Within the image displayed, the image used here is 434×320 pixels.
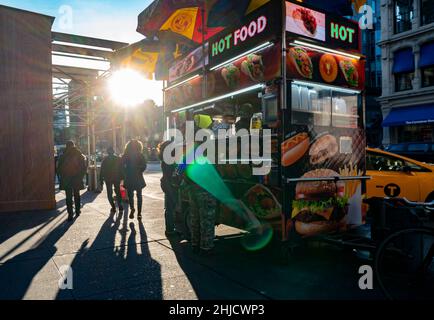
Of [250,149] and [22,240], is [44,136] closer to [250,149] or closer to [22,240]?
[22,240]

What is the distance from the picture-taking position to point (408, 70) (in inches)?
957

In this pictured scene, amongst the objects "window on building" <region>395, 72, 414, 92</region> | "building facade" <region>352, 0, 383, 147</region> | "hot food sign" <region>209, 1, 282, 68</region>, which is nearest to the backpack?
"hot food sign" <region>209, 1, 282, 68</region>

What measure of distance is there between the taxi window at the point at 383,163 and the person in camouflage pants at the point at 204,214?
5.05 m

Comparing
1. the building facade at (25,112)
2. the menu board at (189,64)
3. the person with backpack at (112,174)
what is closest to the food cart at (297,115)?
the menu board at (189,64)

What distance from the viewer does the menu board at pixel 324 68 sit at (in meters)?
4.83

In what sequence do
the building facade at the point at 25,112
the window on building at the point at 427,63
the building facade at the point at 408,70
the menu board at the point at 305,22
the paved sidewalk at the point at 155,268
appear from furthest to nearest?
the building facade at the point at 408,70 < the window on building at the point at 427,63 < the building facade at the point at 25,112 < the menu board at the point at 305,22 < the paved sidewalk at the point at 155,268

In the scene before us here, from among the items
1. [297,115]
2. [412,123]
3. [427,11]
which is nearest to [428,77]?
[412,123]

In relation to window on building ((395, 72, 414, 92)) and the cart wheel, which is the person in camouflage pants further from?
window on building ((395, 72, 414, 92))

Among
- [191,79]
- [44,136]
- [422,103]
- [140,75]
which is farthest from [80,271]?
[422,103]

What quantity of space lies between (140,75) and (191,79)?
8.90 feet

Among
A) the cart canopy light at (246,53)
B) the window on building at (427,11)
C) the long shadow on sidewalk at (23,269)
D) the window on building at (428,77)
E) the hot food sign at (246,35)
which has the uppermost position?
the window on building at (427,11)

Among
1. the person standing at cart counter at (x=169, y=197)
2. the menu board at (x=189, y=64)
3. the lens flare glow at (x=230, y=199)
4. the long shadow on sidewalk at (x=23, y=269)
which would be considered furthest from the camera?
the person standing at cart counter at (x=169, y=197)

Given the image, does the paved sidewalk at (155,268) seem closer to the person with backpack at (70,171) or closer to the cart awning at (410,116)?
the person with backpack at (70,171)
